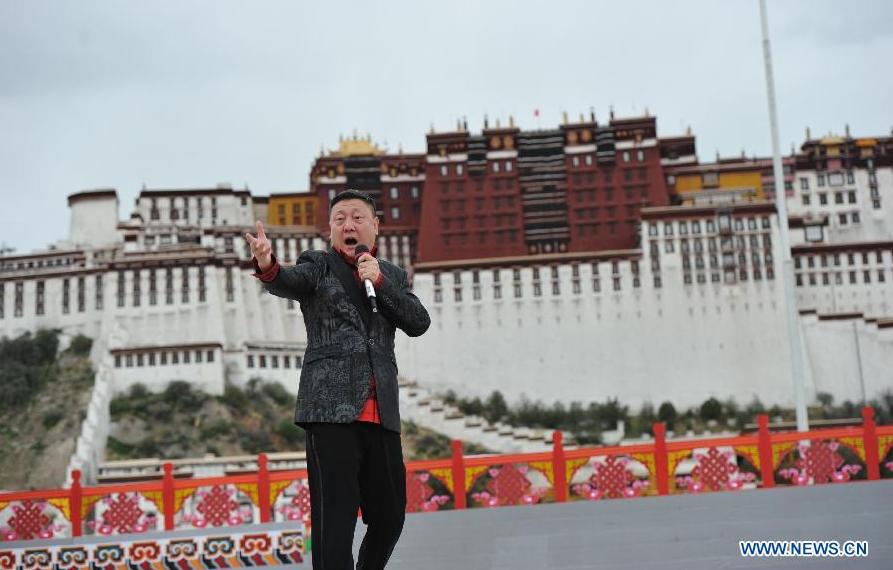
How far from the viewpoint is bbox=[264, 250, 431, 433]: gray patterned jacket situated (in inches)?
159

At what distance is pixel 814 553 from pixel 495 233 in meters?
45.8

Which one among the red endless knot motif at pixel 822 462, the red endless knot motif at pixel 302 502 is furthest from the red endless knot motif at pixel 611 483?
the red endless knot motif at pixel 302 502

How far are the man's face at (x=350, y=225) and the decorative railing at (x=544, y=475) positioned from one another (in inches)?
274

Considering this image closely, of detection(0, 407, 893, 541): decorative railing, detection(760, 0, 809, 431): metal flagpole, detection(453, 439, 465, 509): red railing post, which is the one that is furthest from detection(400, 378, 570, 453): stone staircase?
detection(453, 439, 465, 509): red railing post

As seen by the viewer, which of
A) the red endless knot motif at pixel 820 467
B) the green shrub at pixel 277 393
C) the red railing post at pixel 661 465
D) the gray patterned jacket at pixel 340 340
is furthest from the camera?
the green shrub at pixel 277 393

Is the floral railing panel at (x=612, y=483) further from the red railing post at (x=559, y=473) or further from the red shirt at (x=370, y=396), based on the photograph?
the red shirt at (x=370, y=396)

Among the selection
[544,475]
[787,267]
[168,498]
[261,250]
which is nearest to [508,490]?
[544,475]

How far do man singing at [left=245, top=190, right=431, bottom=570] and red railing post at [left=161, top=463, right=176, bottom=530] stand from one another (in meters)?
7.73

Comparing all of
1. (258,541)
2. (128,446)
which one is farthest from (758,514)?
(128,446)

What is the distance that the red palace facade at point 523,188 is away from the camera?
166 feet

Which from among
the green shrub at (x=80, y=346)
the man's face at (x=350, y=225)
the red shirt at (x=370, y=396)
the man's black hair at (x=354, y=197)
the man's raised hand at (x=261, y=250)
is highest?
the green shrub at (x=80, y=346)

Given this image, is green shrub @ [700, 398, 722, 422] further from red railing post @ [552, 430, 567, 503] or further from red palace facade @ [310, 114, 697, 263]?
red railing post @ [552, 430, 567, 503]

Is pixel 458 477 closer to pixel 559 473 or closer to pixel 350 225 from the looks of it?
pixel 559 473

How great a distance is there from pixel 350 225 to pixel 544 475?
299 inches
